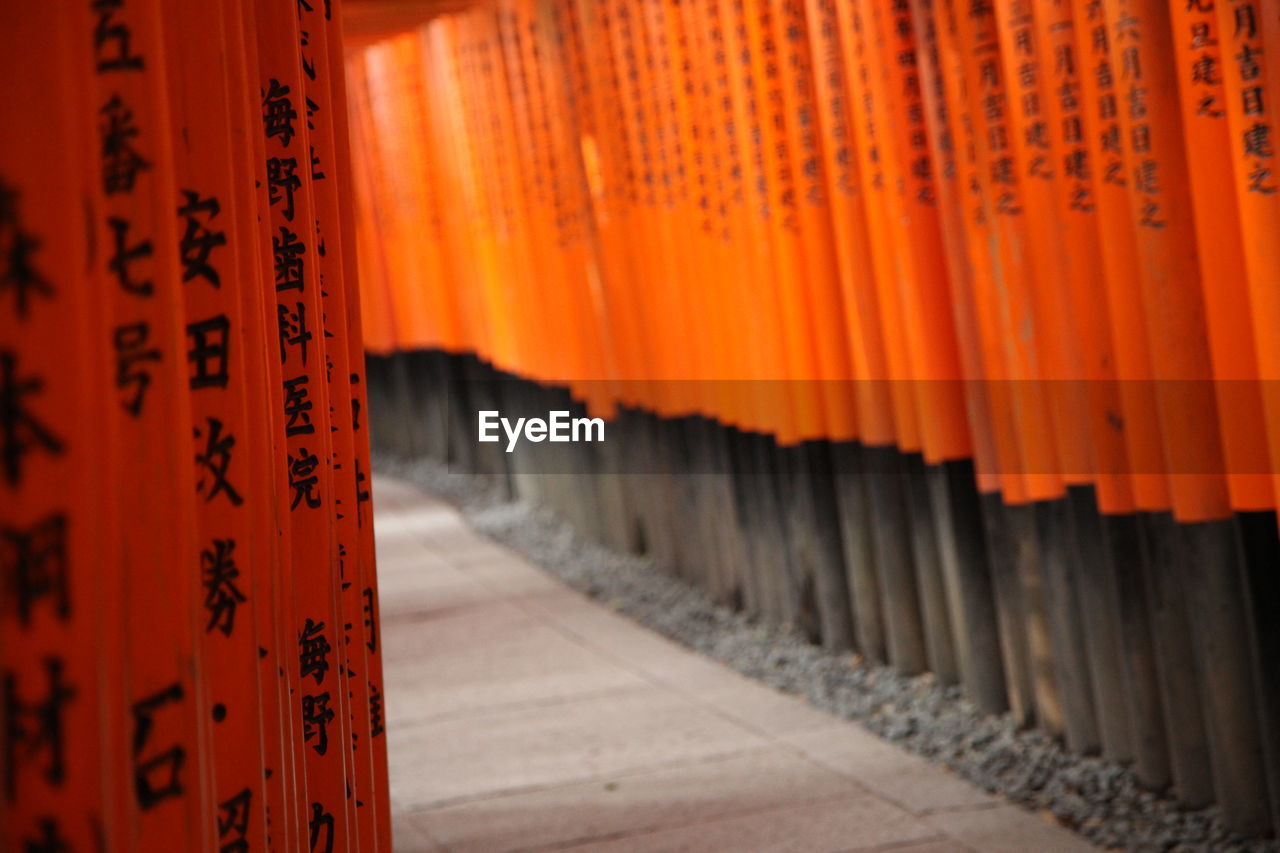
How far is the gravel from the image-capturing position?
4.00 meters

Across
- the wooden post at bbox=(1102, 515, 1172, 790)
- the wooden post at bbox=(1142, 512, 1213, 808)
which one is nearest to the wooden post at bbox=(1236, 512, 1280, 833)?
the wooden post at bbox=(1142, 512, 1213, 808)

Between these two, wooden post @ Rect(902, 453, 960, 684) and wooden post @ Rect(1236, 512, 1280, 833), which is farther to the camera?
wooden post @ Rect(902, 453, 960, 684)

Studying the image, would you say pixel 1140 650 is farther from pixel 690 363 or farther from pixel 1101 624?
pixel 690 363

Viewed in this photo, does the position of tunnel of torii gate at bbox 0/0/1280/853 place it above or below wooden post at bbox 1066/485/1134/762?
above

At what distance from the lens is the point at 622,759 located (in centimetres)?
492

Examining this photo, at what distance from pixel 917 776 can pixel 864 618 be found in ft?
3.77

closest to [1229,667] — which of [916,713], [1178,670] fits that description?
[1178,670]

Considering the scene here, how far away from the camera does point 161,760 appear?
1.57 meters

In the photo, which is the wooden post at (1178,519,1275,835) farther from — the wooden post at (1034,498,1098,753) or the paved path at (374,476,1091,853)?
the wooden post at (1034,498,1098,753)

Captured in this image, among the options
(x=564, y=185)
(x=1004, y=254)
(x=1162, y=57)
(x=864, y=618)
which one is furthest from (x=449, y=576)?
(x=1162, y=57)

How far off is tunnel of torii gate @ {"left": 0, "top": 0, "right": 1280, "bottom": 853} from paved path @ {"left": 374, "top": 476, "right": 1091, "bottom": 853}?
43cm

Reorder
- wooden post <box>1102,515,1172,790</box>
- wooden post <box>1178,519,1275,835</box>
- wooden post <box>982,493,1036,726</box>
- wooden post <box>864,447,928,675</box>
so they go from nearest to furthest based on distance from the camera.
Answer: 1. wooden post <box>1178,519,1275,835</box>
2. wooden post <box>1102,515,1172,790</box>
3. wooden post <box>982,493,1036,726</box>
4. wooden post <box>864,447,928,675</box>

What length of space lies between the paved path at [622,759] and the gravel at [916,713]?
0.09 meters

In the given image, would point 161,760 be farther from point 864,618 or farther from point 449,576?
point 449,576
